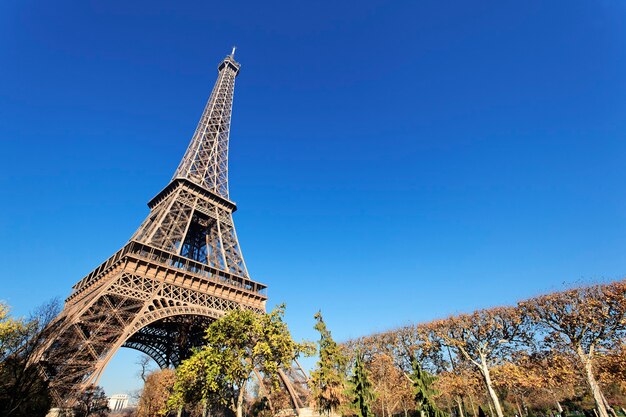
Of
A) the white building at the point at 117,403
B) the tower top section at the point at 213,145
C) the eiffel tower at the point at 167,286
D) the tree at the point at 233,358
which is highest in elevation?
the tower top section at the point at 213,145

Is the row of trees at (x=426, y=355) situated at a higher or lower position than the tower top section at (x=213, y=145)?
lower

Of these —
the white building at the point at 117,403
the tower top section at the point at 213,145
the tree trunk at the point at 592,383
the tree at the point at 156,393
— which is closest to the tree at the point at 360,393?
the tree trunk at the point at 592,383

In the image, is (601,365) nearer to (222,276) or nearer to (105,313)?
(222,276)

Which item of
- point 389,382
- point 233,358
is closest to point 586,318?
point 389,382

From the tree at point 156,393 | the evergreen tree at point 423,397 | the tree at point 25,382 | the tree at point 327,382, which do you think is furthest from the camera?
the tree at point 156,393

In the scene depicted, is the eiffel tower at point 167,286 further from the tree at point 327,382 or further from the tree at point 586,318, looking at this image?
the tree at point 586,318

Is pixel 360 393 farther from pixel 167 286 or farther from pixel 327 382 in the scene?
pixel 167 286

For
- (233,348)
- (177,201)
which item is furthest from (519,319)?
(177,201)
